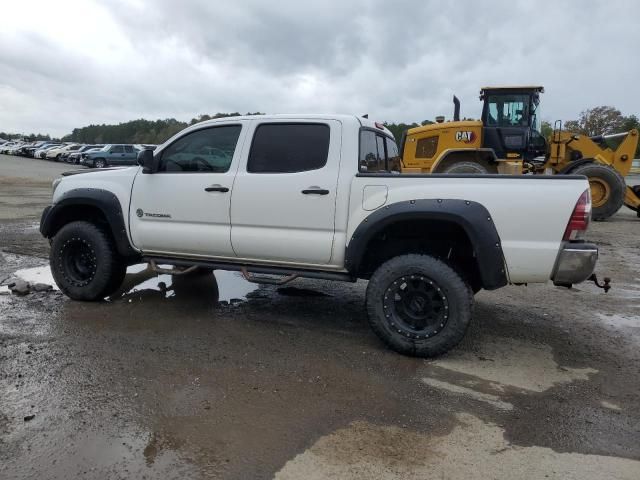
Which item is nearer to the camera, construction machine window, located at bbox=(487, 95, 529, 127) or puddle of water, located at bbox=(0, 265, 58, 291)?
puddle of water, located at bbox=(0, 265, 58, 291)

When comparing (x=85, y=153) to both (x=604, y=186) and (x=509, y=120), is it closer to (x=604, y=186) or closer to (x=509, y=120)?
(x=509, y=120)

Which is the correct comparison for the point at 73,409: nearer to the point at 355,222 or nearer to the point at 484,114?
the point at 355,222

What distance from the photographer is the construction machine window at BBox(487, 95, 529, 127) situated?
12.5m

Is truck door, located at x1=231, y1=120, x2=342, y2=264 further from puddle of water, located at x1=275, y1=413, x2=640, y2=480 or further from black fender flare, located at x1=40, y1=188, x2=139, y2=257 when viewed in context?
puddle of water, located at x1=275, y1=413, x2=640, y2=480

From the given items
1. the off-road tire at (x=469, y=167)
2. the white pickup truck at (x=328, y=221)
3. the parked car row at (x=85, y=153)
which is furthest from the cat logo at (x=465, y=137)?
the parked car row at (x=85, y=153)

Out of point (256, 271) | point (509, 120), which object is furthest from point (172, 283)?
point (509, 120)

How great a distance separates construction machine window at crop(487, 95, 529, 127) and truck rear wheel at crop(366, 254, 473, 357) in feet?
31.3

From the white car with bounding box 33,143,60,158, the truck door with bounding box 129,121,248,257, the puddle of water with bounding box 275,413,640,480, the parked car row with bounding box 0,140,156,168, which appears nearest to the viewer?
the puddle of water with bounding box 275,413,640,480

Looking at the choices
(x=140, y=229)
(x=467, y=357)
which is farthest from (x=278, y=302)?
(x=467, y=357)

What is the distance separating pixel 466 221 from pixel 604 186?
1086 cm

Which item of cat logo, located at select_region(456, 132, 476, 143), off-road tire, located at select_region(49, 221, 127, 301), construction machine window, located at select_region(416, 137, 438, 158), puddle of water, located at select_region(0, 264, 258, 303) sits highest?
cat logo, located at select_region(456, 132, 476, 143)

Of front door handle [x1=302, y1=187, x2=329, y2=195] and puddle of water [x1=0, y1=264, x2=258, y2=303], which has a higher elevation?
front door handle [x1=302, y1=187, x2=329, y2=195]

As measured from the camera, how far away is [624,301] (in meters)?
6.12

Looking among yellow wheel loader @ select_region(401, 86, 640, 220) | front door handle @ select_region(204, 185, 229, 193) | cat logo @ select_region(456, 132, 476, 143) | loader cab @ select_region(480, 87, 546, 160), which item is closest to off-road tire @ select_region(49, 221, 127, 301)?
front door handle @ select_region(204, 185, 229, 193)
